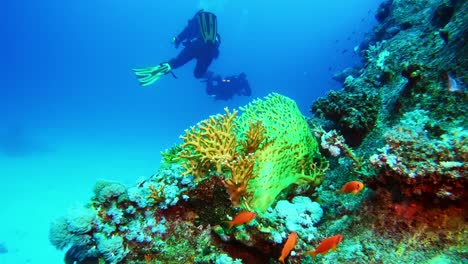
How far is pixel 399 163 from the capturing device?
2.81 metres

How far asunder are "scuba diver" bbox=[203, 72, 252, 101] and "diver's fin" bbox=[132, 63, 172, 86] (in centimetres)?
875

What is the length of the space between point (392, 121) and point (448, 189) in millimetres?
2577

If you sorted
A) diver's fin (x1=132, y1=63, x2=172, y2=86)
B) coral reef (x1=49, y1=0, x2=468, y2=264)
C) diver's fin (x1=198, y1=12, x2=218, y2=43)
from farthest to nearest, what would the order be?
diver's fin (x1=132, y1=63, x2=172, y2=86)
diver's fin (x1=198, y1=12, x2=218, y2=43)
coral reef (x1=49, y1=0, x2=468, y2=264)

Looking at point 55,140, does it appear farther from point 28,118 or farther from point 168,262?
point 168,262

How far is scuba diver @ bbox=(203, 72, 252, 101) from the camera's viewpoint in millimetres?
21156

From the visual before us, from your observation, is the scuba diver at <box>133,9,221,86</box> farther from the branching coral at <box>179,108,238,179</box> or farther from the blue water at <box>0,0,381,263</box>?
the blue water at <box>0,0,381,263</box>

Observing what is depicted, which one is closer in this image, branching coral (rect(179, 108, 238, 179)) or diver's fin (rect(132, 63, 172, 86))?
branching coral (rect(179, 108, 238, 179))

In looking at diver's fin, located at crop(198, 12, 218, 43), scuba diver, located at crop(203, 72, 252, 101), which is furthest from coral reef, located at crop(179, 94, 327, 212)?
scuba diver, located at crop(203, 72, 252, 101)

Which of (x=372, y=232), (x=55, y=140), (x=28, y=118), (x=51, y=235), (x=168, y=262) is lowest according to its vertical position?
(x=372, y=232)

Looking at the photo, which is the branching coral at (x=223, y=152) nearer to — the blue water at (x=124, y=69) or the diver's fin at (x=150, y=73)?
the diver's fin at (x=150, y=73)

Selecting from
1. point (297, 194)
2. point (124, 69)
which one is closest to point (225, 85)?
point (297, 194)

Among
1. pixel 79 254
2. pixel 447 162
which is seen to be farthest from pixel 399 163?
pixel 79 254

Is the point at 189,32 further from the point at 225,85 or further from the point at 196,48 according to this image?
the point at 225,85

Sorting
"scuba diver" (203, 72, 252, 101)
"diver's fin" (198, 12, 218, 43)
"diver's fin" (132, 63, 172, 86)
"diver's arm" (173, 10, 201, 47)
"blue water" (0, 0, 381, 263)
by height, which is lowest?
"diver's fin" (132, 63, 172, 86)
